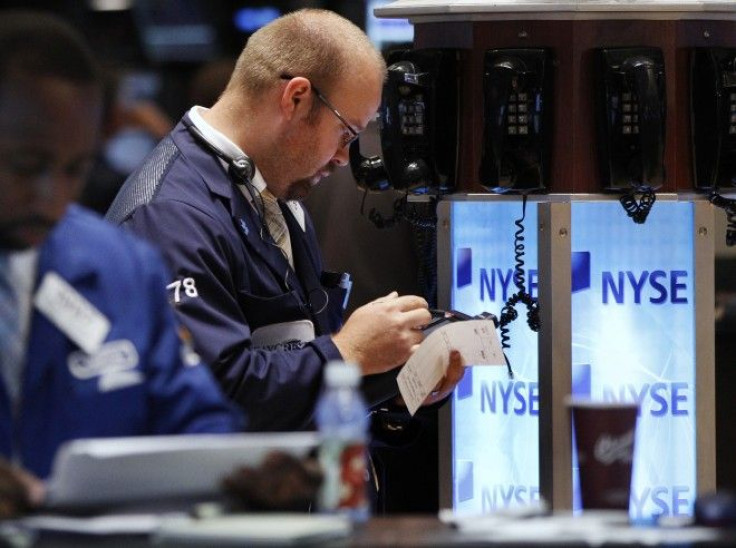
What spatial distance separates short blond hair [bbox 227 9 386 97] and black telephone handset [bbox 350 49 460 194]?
0.27 meters

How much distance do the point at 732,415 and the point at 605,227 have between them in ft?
3.27

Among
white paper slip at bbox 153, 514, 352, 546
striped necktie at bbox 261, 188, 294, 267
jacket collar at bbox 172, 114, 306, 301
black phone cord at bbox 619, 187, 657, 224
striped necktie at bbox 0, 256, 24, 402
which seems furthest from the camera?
black phone cord at bbox 619, 187, 657, 224

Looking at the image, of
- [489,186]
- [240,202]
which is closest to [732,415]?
[489,186]

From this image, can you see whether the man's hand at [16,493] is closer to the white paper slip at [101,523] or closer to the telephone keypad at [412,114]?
the white paper slip at [101,523]

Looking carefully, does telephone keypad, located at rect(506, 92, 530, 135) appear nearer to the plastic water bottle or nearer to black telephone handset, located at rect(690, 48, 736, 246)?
black telephone handset, located at rect(690, 48, 736, 246)

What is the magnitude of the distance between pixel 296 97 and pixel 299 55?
0.11 metres

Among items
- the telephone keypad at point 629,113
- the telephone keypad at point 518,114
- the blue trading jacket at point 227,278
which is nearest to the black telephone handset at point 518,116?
the telephone keypad at point 518,114

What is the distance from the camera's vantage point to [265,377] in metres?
3.75

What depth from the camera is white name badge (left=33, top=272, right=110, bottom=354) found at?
2.70 metres

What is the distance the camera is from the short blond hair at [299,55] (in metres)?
4.01

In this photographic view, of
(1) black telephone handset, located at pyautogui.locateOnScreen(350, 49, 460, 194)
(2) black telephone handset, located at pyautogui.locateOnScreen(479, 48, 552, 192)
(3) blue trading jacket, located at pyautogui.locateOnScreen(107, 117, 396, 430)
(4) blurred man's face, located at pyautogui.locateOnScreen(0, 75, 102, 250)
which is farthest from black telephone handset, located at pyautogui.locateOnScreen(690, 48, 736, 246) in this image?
Result: (4) blurred man's face, located at pyautogui.locateOnScreen(0, 75, 102, 250)

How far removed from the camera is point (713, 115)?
4254mm

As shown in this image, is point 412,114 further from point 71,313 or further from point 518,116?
point 71,313

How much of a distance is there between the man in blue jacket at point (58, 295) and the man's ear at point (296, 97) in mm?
1221
